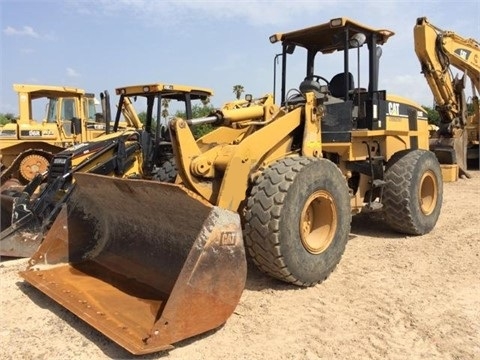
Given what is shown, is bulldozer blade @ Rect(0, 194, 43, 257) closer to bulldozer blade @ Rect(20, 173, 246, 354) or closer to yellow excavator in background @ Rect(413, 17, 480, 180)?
bulldozer blade @ Rect(20, 173, 246, 354)

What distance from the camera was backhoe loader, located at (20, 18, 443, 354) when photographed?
3340mm

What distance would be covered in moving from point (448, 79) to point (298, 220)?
9.33m

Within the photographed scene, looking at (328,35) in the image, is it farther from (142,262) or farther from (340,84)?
(142,262)

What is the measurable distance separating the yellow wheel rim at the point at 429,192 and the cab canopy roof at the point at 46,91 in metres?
8.45

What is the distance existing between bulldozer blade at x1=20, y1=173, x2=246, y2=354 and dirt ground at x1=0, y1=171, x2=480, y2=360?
0.16 metres

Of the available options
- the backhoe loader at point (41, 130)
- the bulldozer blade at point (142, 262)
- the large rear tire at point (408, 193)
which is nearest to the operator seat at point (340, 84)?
the large rear tire at point (408, 193)

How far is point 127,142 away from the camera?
7586 millimetres

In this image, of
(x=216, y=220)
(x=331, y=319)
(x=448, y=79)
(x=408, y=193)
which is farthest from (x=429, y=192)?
(x=448, y=79)

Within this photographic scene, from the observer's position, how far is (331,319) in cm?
372

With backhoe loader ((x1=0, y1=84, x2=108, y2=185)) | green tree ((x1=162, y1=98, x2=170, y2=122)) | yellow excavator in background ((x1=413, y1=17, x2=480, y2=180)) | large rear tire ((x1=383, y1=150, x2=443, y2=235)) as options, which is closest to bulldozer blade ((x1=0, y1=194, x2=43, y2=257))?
green tree ((x1=162, y1=98, x2=170, y2=122))

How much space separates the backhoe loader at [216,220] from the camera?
11.0 ft

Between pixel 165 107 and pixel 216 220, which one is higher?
pixel 165 107

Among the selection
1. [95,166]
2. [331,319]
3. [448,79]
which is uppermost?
[448,79]

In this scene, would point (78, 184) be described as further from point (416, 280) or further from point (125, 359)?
point (416, 280)
